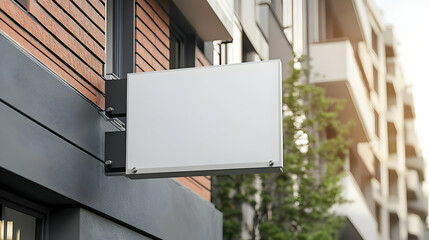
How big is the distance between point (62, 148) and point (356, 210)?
2303 centimetres

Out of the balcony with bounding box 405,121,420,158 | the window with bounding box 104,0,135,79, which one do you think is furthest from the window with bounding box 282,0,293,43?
the balcony with bounding box 405,121,420,158

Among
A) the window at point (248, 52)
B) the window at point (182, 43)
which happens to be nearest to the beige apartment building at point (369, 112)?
the window at point (248, 52)

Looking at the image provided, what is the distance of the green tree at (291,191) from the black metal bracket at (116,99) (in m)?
11.1

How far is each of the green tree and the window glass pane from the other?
12.0 meters

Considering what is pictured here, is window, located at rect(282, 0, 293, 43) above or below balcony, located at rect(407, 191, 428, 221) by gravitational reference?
above

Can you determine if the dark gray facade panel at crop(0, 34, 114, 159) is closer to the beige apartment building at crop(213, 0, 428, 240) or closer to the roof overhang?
the roof overhang

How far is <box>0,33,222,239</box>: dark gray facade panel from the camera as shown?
7004 mm

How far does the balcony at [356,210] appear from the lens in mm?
28266

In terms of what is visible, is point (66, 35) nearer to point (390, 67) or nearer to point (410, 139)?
point (390, 67)

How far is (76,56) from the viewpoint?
8508mm

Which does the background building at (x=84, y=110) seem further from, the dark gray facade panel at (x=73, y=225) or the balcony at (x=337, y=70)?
the balcony at (x=337, y=70)

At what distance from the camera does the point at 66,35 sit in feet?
27.3

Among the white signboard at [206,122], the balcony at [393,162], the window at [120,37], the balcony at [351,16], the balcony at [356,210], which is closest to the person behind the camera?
the white signboard at [206,122]

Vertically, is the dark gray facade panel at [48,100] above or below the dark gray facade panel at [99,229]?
above
